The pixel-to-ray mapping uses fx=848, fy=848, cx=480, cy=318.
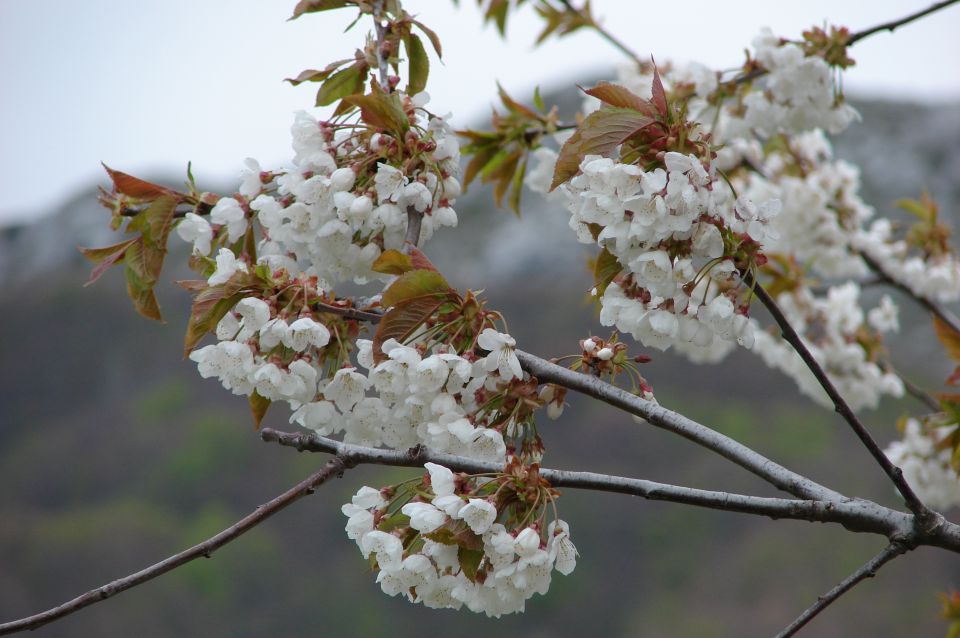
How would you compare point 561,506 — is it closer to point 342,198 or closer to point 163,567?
point 342,198

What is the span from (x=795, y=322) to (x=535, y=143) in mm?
1614

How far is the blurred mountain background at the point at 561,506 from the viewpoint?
12562 millimetres

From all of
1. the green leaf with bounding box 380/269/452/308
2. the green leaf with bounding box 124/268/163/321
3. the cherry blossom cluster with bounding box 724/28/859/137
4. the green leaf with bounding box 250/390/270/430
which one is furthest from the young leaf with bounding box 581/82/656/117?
the cherry blossom cluster with bounding box 724/28/859/137

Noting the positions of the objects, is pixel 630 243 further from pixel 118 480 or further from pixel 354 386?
pixel 118 480

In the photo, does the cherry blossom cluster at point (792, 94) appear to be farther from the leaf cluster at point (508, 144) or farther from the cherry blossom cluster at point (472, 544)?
the cherry blossom cluster at point (472, 544)

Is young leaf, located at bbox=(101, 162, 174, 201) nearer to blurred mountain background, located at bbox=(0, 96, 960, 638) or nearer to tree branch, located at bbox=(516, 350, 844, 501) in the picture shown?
tree branch, located at bbox=(516, 350, 844, 501)

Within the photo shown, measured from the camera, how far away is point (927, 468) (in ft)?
8.55

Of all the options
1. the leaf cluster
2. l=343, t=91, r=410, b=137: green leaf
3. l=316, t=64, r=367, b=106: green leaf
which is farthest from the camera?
the leaf cluster

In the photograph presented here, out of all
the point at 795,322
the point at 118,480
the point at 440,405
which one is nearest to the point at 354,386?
the point at 440,405

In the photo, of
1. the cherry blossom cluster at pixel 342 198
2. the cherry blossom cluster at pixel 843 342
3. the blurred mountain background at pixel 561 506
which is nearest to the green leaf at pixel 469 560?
the cherry blossom cluster at pixel 342 198

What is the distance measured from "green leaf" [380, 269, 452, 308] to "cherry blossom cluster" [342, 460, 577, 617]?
0.21m

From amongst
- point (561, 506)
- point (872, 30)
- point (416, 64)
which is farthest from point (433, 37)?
point (561, 506)

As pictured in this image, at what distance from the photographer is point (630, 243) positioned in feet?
3.34

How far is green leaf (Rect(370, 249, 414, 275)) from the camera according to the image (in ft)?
3.47
